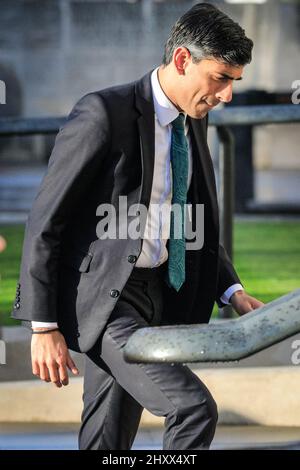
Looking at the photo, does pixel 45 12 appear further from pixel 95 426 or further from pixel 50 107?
pixel 95 426

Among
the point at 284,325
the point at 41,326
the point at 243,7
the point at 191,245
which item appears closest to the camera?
the point at 284,325

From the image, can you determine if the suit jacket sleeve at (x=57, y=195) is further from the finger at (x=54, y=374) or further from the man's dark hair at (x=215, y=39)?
the man's dark hair at (x=215, y=39)

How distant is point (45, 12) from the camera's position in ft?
122

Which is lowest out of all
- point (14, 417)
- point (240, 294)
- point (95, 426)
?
point (14, 417)

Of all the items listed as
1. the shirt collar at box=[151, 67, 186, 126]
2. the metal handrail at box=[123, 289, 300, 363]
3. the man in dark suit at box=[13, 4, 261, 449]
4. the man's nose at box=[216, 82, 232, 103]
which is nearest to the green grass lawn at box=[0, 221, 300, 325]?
the man in dark suit at box=[13, 4, 261, 449]

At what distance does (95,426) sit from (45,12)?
112 feet

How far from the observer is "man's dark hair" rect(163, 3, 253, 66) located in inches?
130

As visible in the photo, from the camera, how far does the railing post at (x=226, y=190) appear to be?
20.5 feet

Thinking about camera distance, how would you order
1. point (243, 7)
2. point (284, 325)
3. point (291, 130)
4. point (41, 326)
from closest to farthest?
point (284, 325), point (41, 326), point (291, 130), point (243, 7)

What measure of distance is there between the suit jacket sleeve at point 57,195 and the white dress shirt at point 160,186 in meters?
0.17

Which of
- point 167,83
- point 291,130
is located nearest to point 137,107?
point 167,83

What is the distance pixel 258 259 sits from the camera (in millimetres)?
9844

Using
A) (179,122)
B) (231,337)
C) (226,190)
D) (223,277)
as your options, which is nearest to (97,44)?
(226,190)

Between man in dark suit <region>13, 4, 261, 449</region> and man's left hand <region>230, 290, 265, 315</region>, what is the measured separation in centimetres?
18
